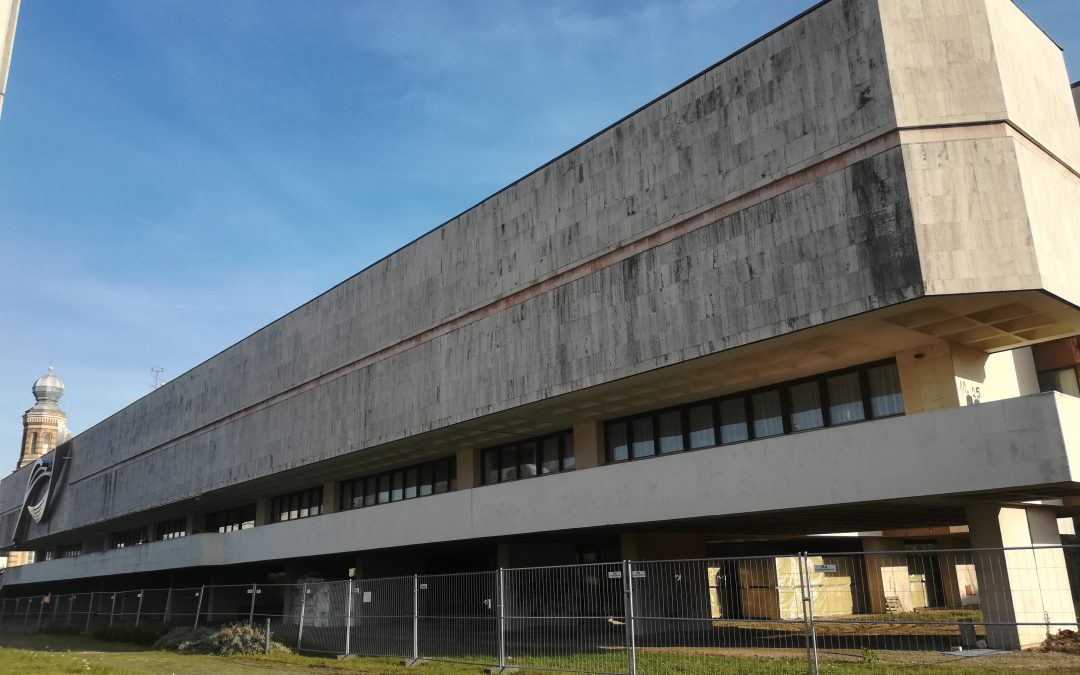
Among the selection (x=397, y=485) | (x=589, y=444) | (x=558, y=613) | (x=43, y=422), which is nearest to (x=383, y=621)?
(x=558, y=613)

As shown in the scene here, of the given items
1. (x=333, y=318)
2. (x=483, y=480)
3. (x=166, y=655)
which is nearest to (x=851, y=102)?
(x=483, y=480)

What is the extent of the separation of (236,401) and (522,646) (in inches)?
1062

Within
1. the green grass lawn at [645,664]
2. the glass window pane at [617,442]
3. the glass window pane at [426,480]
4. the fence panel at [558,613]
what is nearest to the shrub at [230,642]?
the green grass lawn at [645,664]

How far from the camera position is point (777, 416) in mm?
22500

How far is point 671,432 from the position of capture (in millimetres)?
25016

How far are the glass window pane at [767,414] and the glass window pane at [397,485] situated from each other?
1869cm

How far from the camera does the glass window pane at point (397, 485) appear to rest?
3649 cm

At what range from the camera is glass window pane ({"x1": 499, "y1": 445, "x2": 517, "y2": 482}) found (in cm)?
3064

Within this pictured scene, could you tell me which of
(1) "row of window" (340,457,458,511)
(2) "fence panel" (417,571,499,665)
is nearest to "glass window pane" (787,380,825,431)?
(2) "fence panel" (417,571,499,665)

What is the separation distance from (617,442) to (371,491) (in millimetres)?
16453

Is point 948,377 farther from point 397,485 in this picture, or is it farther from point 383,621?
point 397,485

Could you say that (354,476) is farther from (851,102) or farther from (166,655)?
(851,102)

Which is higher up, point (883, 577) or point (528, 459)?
point (528, 459)

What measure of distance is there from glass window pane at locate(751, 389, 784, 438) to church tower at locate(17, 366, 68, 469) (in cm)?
11073
